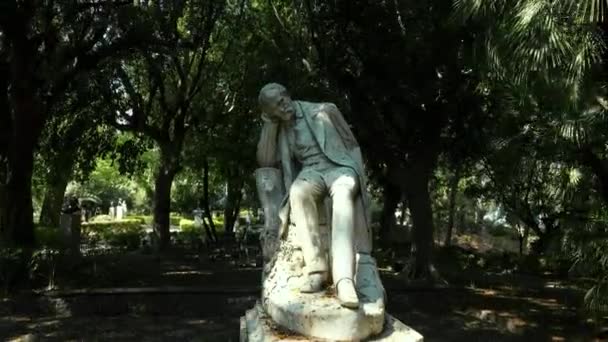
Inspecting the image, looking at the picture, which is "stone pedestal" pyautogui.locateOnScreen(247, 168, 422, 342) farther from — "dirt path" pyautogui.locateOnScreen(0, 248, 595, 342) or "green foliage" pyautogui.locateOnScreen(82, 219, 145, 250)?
"green foliage" pyautogui.locateOnScreen(82, 219, 145, 250)

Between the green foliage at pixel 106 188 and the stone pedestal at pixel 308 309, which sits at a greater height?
the green foliage at pixel 106 188

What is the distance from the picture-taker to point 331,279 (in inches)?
177

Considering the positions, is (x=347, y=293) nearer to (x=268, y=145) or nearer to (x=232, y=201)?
(x=268, y=145)

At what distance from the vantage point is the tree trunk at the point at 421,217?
13477mm

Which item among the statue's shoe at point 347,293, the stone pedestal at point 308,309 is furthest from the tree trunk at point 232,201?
the statue's shoe at point 347,293

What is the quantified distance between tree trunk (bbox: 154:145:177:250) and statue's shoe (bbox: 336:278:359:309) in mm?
15113

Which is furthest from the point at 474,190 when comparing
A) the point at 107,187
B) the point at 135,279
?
the point at 107,187

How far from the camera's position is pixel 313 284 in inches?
172

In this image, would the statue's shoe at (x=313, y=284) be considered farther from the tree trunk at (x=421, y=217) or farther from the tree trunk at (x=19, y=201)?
the tree trunk at (x=19, y=201)

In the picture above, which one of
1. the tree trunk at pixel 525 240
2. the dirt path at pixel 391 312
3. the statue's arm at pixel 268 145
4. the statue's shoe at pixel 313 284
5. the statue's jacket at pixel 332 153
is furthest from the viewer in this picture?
the tree trunk at pixel 525 240

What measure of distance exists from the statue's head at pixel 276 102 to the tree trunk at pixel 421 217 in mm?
8632

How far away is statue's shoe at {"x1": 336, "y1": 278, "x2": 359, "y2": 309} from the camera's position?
400 cm

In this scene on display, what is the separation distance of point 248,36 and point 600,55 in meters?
13.0

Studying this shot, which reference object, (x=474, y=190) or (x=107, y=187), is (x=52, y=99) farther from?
(x=107, y=187)
